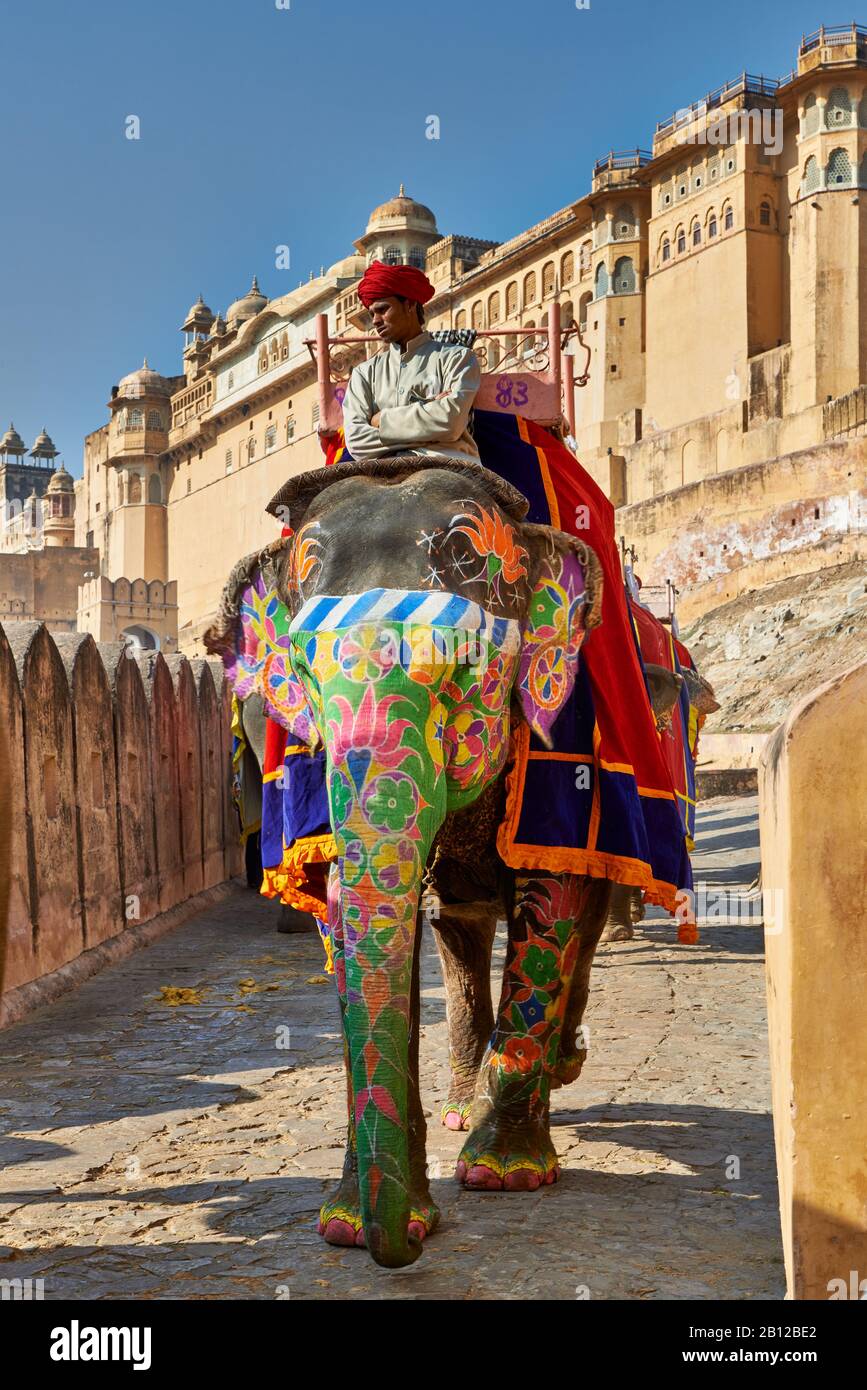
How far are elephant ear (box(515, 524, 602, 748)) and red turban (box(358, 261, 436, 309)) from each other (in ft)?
2.35

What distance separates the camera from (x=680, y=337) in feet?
144

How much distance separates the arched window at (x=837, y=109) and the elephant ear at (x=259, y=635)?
40134 mm

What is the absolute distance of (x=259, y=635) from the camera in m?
4.21

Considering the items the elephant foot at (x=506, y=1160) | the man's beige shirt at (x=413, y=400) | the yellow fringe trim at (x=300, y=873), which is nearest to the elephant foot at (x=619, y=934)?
the elephant foot at (x=506, y=1160)

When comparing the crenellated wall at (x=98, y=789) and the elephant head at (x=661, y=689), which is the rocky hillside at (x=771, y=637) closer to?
the crenellated wall at (x=98, y=789)

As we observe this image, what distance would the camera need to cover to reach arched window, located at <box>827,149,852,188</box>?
4019 cm

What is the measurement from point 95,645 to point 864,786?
7.47m

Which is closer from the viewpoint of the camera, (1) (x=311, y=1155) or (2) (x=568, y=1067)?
(1) (x=311, y=1155)

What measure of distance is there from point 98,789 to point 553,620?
239 inches

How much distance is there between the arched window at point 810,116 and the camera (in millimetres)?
40812

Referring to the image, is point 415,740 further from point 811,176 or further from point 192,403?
point 192,403

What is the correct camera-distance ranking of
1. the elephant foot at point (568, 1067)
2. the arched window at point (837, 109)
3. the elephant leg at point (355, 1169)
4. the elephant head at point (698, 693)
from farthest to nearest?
Result: the arched window at point (837, 109)
the elephant head at point (698, 693)
the elephant foot at point (568, 1067)
the elephant leg at point (355, 1169)

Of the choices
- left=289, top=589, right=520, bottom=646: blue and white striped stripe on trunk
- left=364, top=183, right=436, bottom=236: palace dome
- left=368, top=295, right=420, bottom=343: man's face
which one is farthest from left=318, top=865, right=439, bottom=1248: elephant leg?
left=364, top=183, right=436, bottom=236: palace dome

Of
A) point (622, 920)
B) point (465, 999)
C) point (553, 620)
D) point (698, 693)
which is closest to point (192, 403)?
point (698, 693)
